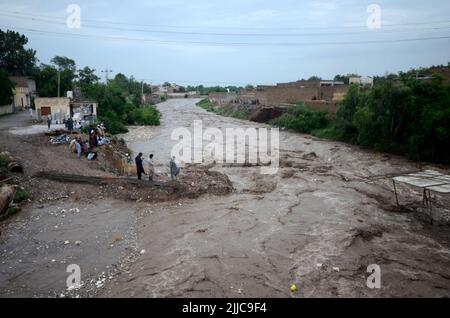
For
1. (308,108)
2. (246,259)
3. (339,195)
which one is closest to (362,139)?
(308,108)

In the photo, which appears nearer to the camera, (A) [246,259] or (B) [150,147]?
(A) [246,259]

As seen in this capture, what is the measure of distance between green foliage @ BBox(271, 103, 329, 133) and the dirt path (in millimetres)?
19169

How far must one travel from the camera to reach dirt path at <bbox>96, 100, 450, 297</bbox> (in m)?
8.11

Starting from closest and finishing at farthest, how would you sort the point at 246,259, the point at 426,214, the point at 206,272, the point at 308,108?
the point at 206,272, the point at 246,259, the point at 426,214, the point at 308,108

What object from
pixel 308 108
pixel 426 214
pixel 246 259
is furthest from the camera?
pixel 308 108

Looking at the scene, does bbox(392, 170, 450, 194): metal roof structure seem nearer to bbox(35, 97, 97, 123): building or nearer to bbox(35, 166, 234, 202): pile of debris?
bbox(35, 166, 234, 202): pile of debris

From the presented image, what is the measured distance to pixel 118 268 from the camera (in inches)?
346

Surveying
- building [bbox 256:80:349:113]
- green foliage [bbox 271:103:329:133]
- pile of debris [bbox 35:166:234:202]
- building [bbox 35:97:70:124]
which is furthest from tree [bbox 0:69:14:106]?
building [bbox 256:80:349:113]

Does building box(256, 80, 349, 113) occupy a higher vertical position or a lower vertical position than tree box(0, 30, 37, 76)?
lower

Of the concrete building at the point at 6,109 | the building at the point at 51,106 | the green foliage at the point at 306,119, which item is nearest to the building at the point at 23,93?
the concrete building at the point at 6,109
